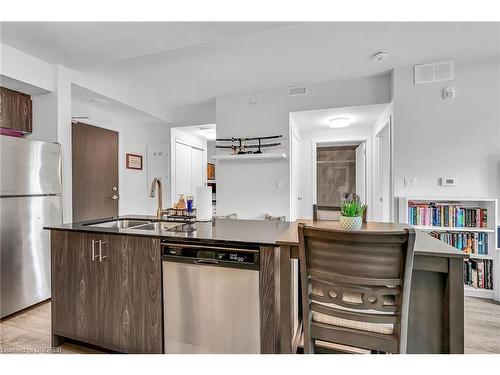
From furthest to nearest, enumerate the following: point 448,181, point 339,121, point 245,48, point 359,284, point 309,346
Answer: point 339,121 → point 448,181 → point 245,48 → point 309,346 → point 359,284

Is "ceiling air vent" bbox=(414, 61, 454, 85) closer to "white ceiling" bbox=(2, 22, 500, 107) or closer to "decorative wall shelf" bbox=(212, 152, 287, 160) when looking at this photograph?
"white ceiling" bbox=(2, 22, 500, 107)

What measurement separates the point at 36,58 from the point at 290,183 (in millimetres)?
3337

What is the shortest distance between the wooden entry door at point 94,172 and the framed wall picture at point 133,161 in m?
0.26

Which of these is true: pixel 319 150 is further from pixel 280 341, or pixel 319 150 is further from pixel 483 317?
pixel 280 341

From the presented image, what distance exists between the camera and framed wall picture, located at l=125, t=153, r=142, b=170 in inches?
185

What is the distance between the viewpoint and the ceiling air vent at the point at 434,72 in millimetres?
3139

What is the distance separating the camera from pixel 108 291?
1777 millimetres

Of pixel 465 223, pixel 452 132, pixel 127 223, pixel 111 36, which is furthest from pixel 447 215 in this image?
pixel 111 36

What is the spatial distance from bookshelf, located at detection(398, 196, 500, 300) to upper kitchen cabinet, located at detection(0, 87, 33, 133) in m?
4.40

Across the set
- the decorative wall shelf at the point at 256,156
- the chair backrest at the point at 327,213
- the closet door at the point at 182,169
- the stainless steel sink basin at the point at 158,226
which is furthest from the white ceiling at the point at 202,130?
the chair backrest at the point at 327,213

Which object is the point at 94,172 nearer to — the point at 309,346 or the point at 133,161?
the point at 133,161

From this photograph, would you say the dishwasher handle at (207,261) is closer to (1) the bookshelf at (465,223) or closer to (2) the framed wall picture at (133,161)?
(1) the bookshelf at (465,223)

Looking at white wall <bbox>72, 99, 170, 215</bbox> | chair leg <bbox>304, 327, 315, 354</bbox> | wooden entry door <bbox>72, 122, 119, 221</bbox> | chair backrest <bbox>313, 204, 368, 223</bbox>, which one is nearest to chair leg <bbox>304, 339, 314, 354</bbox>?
chair leg <bbox>304, 327, 315, 354</bbox>

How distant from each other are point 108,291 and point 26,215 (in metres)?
1.54
